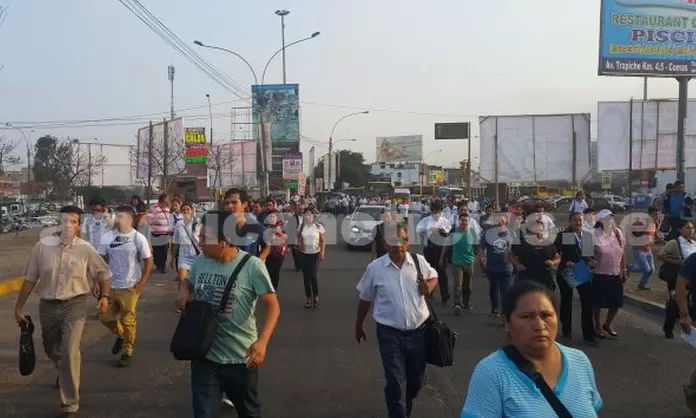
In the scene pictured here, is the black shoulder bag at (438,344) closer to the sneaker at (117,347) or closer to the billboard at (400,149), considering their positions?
the sneaker at (117,347)

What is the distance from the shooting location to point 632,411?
19.1 ft

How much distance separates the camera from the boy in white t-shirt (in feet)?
24.6

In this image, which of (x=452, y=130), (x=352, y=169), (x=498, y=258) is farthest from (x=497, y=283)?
(x=352, y=169)

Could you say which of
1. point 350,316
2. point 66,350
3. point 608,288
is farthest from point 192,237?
point 608,288

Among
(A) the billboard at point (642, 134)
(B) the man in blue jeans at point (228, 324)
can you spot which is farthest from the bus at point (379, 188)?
(B) the man in blue jeans at point (228, 324)

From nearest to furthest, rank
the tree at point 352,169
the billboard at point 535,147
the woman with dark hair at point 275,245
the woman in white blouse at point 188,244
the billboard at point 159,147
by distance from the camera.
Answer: the woman in white blouse at point 188,244
the woman with dark hair at point 275,245
the billboard at point 535,147
the billboard at point 159,147
the tree at point 352,169

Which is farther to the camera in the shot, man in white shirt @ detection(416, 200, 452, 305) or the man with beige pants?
man in white shirt @ detection(416, 200, 452, 305)

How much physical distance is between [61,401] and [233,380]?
2.28m

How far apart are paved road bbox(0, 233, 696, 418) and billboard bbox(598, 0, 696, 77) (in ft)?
33.8

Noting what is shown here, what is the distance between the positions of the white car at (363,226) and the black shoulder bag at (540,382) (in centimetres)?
1879

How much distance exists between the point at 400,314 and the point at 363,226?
55.7 ft

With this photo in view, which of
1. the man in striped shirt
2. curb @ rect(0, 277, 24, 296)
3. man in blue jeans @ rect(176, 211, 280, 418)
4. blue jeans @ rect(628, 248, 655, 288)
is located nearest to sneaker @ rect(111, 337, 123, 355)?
man in blue jeans @ rect(176, 211, 280, 418)

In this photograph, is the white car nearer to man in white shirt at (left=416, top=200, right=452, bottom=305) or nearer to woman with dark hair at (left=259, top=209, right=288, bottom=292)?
man in white shirt at (left=416, top=200, right=452, bottom=305)

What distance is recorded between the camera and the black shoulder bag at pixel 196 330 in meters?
4.02
